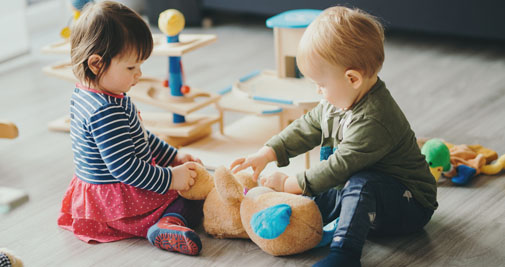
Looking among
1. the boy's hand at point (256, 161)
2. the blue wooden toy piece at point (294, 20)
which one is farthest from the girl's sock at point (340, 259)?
the blue wooden toy piece at point (294, 20)

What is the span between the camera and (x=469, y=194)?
4.51ft

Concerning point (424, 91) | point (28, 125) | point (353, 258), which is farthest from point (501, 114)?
point (28, 125)

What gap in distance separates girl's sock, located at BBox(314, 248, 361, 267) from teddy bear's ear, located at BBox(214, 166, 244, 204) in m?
0.22

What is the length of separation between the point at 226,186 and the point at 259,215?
4.1 inches

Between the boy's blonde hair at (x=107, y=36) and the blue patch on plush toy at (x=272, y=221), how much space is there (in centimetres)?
39

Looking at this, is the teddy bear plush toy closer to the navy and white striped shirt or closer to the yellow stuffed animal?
the navy and white striped shirt

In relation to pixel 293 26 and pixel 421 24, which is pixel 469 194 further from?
pixel 421 24

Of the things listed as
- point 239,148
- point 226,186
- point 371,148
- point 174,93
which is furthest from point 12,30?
point 371,148

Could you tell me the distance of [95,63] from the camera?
3.89ft

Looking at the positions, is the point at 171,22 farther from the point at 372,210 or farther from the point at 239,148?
the point at 372,210

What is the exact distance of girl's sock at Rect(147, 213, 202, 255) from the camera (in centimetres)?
118

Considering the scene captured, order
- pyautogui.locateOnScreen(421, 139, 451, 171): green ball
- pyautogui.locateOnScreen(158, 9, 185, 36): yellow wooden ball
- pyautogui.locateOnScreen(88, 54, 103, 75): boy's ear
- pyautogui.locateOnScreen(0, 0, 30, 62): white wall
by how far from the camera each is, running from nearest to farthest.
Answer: pyautogui.locateOnScreen(88, 54, 103, 75): boy's ear, pyautogui.locateOnScreen(421, 139, 451, 171): green ball, pyautogui.locateOnScreen(158, 9, 185, 36): yellow wooden ball, pyautogui.locateOnScreen(0, 0, 30, 62): white wall

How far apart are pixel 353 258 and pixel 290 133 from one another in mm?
307

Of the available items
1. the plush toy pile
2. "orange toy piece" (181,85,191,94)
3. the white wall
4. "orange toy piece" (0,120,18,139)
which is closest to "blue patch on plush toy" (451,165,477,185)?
the plush toy pile
